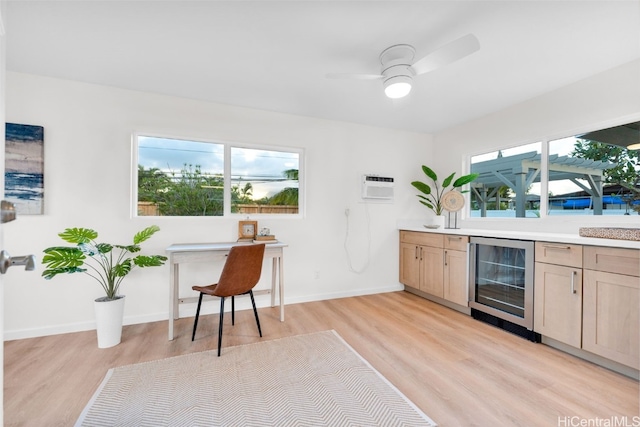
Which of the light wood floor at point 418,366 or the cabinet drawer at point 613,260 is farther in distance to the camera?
the cabinet drawer at point 613,260

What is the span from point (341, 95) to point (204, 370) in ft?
8.99

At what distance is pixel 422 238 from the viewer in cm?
361

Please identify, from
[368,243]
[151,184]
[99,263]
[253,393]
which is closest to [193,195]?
[151,184]

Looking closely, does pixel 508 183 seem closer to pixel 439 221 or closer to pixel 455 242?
pixel 439 221

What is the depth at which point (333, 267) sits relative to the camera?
3.65 m

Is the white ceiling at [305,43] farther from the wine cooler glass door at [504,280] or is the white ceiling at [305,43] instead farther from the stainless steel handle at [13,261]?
the stainless steel handle at [13,261]

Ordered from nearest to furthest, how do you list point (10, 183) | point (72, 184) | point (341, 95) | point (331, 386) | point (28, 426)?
point (28, 426), point (331, 386), point (10, 183), point (72, 184), point (341, 95)

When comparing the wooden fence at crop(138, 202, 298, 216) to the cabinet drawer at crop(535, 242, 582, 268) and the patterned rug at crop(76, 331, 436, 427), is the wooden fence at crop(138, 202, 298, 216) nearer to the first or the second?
the patterned rug at crop(76, 331, 436, 427)

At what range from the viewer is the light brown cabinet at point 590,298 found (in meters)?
1.85

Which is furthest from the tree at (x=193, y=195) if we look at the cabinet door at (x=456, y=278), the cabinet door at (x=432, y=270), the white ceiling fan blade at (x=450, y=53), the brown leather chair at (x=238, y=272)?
the cabinet door at (x=456, y=278)

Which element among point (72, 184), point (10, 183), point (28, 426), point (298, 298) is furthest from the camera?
point (298, 298)

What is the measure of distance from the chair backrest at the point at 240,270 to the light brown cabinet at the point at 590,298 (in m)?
2.44

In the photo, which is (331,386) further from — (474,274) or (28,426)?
(474,274)

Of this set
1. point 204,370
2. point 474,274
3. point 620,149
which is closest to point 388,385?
point 204,370
